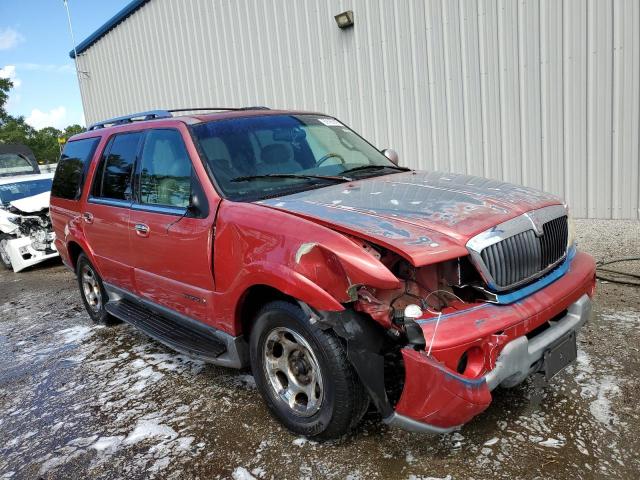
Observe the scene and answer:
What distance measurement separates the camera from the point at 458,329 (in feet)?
7.38

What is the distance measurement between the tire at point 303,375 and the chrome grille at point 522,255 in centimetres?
83

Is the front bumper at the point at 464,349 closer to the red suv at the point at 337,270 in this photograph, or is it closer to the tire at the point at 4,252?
the red suv at the point at 337,270

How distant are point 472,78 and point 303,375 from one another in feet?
18.3

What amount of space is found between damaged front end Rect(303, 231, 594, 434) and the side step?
102 cm

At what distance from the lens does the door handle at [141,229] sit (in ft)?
12.1

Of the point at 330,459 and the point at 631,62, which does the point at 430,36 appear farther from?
the point at 330,459

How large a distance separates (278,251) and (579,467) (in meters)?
1.78

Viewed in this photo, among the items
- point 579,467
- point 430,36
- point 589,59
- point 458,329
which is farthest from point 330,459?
point 430,36

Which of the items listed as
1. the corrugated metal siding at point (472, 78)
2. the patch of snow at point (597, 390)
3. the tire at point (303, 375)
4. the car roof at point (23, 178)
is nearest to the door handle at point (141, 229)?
the tire at point (303, 375)

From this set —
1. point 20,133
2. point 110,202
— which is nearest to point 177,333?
point 110,202

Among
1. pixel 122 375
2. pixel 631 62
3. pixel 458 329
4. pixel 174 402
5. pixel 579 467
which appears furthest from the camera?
pixel 631 62

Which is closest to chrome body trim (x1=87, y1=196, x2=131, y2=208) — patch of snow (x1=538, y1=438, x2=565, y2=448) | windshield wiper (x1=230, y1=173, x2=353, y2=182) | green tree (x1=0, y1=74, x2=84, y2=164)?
windshield wiper (x1=230, y1=173, x2=353, y2=182)

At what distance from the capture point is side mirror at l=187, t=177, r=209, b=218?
10.4ft

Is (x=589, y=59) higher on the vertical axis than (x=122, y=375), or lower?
higher
